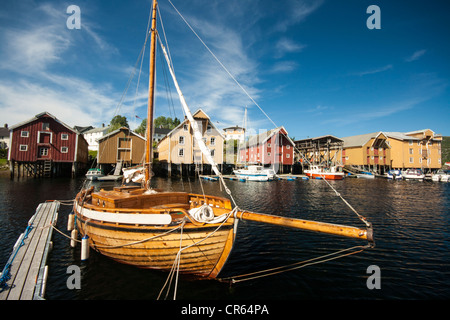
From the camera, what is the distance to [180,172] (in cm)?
4844

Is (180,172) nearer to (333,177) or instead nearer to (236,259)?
(333,177)

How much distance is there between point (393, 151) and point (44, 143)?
91.3 m

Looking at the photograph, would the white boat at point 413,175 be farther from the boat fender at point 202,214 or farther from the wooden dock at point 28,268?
the wooden dock at point 28,268

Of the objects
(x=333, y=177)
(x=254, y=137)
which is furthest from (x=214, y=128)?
(x=333, y=177)

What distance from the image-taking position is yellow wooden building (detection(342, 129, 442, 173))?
6259cm

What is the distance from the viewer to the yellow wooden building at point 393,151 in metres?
62.6

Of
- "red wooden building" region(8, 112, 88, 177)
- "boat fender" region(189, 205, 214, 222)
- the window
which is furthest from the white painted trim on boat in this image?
the window

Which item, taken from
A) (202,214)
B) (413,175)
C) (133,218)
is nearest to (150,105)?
(133,218)

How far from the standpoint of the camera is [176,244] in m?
6.39

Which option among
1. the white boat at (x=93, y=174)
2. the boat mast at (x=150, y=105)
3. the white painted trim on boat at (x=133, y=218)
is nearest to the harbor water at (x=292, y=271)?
the white painted trim on boat at (x=133, y=218)

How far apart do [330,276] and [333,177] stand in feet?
158

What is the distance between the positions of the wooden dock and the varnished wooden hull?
2.27 m

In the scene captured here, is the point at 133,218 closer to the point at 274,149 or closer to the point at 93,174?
the point at 93,174

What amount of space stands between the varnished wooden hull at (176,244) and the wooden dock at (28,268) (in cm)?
227
